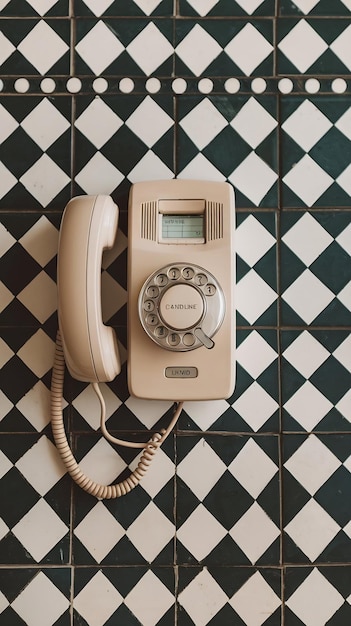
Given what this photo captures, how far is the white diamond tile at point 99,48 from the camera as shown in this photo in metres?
0.96

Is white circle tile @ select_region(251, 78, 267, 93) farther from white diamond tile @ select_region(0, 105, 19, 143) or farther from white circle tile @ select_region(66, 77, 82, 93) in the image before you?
white diamond tile @ select_region(0, 105, 19, 143)

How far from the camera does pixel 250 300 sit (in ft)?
3.14

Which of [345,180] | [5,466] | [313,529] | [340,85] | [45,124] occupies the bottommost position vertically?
[5,466]

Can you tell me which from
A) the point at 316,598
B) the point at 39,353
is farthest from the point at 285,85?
the point at 316,598

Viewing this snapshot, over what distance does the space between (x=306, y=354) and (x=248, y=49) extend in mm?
476

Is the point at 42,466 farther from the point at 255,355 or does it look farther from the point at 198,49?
the point at 198,49

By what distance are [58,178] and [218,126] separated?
0.26m

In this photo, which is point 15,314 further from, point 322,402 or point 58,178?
point 322,402

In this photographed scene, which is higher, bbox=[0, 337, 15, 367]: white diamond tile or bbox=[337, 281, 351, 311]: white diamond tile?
bbox=[337, 281, 351, 311]: white diamond tile

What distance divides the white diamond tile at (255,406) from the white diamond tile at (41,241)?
0.37m

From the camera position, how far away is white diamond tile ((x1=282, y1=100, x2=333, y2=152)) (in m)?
0.96

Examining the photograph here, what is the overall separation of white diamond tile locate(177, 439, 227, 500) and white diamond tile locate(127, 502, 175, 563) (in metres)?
0.06

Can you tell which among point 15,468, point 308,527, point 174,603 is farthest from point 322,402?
point 15,468

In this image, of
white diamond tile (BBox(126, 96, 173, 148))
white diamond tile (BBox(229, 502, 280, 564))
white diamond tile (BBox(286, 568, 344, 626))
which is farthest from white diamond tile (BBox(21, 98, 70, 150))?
white diamond tile (BBox(286, 568, 344, 626))
